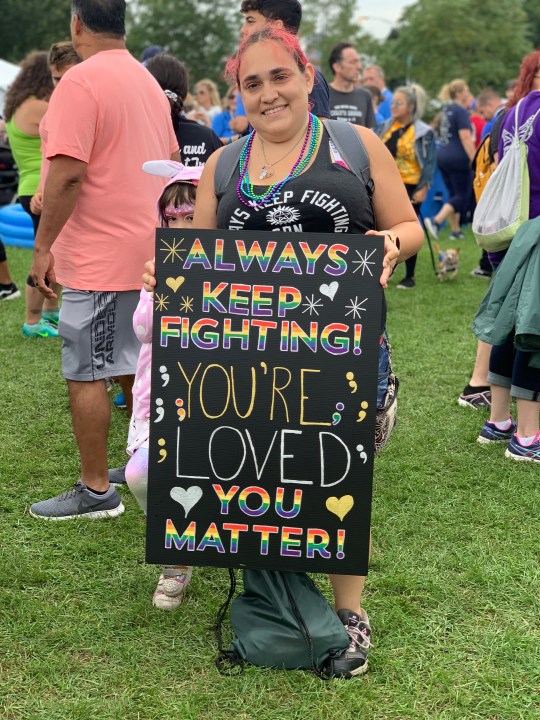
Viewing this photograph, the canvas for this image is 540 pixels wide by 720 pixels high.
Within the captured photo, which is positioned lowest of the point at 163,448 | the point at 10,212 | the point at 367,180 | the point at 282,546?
the point at 10,212

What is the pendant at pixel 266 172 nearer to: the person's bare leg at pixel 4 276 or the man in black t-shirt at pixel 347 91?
the man in black t-shirt at pixel 347 91

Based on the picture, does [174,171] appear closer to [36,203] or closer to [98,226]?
[98,226]

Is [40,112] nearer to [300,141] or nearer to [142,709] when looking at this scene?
[300,141]

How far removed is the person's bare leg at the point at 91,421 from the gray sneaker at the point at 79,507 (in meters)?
0.10

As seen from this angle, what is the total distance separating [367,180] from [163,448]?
107 centimetres

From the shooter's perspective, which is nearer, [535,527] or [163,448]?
[163,448]

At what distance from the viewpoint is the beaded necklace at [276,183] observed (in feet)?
8.66

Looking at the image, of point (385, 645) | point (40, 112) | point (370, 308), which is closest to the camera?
point (370, 308)

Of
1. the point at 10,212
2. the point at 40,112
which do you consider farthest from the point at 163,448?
the point at 10,212

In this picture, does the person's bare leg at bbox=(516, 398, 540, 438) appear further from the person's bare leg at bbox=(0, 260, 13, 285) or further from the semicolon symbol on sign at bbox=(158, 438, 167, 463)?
the person's bare leg at bbox=(0, 260, 13, 285)

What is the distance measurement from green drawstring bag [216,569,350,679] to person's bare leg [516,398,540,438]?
2125 mm

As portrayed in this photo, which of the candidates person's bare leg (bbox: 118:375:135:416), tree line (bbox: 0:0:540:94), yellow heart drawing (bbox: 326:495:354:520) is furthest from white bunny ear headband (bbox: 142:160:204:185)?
tree line (bbox: 0:0:540:94)

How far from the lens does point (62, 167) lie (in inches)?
138

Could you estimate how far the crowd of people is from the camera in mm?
2662
